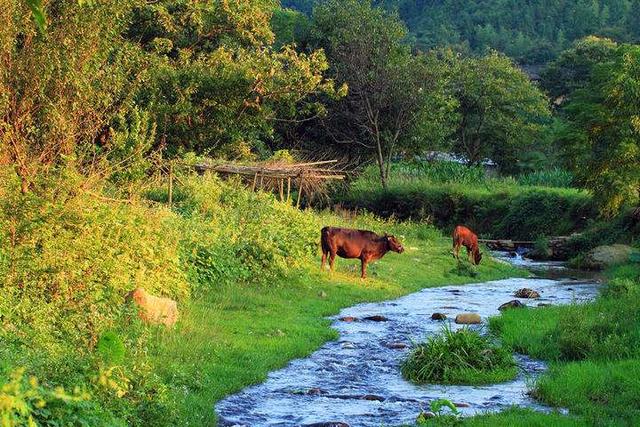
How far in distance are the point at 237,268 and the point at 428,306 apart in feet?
16.3

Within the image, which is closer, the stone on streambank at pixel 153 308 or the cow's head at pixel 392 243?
the stone on streambank at pixel 153 308

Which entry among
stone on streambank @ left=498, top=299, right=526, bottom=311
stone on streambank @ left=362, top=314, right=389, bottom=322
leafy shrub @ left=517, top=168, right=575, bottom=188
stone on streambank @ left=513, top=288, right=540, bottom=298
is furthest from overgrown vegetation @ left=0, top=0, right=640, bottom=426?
leafy shrub @ left=517, top=168, right=575, bottom=188

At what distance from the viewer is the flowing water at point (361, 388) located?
1085 centimetres

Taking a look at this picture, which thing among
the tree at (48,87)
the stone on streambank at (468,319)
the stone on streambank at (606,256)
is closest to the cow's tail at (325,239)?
the stone on streambank at (468,319)

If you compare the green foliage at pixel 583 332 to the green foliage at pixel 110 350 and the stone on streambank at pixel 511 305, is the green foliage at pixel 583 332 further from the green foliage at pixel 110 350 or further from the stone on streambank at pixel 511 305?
the green foliage at pixel 110 350

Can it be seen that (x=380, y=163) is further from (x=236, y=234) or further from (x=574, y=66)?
(x=574, y=66)

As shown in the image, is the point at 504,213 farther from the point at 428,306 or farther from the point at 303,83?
the point at 428,306

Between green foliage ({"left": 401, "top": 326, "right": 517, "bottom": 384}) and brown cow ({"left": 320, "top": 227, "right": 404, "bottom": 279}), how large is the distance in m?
10.4

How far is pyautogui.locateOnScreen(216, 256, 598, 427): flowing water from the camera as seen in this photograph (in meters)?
10.8

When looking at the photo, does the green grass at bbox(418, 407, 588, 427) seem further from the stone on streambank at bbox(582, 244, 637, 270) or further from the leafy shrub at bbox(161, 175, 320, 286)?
the stone on streambank at bbox(582, 244, 637, 270)

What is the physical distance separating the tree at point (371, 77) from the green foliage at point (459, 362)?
1419 inches

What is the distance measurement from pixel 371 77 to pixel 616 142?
717 inches

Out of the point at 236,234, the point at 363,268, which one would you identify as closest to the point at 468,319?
the point at 236,234

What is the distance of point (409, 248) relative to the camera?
3278 centimetres
